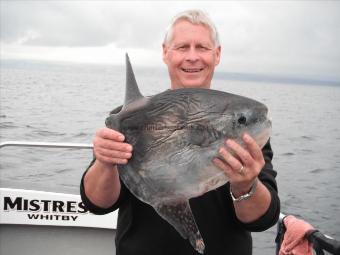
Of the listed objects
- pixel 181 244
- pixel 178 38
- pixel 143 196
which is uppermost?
pixel 178 38

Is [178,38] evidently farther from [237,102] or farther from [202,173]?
[202,173]

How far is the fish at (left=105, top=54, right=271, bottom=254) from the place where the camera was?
5.92 ft

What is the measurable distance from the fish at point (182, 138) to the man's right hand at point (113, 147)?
0.11ft

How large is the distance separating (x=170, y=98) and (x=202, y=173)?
366mm

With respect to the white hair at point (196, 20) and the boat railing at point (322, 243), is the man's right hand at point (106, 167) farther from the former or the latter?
the boat railing at point (322, 243)

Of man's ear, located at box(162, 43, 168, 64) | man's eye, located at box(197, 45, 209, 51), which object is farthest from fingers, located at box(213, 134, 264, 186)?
man's ear, located at box(162, 43, 168, 64)

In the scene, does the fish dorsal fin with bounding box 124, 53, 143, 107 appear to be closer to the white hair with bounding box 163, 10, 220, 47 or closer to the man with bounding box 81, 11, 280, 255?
the man with bounding box 81, 11, 280, 255

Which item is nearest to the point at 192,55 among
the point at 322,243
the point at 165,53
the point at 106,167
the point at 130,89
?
the point at 165,53

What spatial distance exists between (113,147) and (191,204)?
824 millimetres

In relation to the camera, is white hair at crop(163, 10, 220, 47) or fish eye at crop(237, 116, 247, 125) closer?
fish eye at crop(237, 116, 247, 125)

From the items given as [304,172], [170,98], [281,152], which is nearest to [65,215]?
[170,98]

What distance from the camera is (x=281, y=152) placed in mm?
17953

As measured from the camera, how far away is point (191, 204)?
2.57 m

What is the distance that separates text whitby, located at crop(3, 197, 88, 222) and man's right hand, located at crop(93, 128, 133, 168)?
3.11 metres
